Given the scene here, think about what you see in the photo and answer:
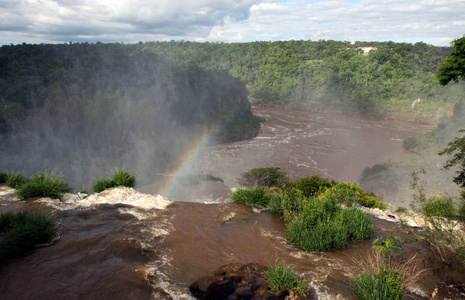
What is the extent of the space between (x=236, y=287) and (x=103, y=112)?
45043 mm

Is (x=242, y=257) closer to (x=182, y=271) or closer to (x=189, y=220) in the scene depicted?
(x=182, y=271)

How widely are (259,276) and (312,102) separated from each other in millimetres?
86330

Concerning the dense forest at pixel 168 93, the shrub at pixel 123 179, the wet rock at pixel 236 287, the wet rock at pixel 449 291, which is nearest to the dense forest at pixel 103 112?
the dense forest at pixel 168 93

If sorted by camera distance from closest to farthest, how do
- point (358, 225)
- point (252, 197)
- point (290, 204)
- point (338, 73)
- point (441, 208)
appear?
1. point (358, 225)
2. point (441, 208)
3. point (290, 204)
4. point (252, 197)
5. point (338, 73)

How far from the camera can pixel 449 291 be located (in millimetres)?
5113

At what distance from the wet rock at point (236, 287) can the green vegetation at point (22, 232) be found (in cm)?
352

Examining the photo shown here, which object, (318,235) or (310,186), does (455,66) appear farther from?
(318,235)

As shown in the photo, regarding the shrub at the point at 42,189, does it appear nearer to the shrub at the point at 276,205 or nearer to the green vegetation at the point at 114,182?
the green vegetation at the point at 114,182

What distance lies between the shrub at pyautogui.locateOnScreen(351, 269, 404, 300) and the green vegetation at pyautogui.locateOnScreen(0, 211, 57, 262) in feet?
20.0

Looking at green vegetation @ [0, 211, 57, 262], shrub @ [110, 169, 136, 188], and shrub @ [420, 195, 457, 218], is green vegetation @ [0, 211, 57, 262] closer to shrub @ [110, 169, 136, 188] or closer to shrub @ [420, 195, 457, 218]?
shrub @ [110, 169, 136, 188]

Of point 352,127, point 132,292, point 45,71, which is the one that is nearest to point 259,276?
point 132,292

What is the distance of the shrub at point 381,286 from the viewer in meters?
4.36

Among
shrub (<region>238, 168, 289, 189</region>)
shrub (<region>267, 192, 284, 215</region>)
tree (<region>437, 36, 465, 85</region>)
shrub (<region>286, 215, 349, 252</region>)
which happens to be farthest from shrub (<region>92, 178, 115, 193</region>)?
tree (<region>437, 36, 465, 85</region>)

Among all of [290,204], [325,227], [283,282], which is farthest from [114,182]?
[283,282]
